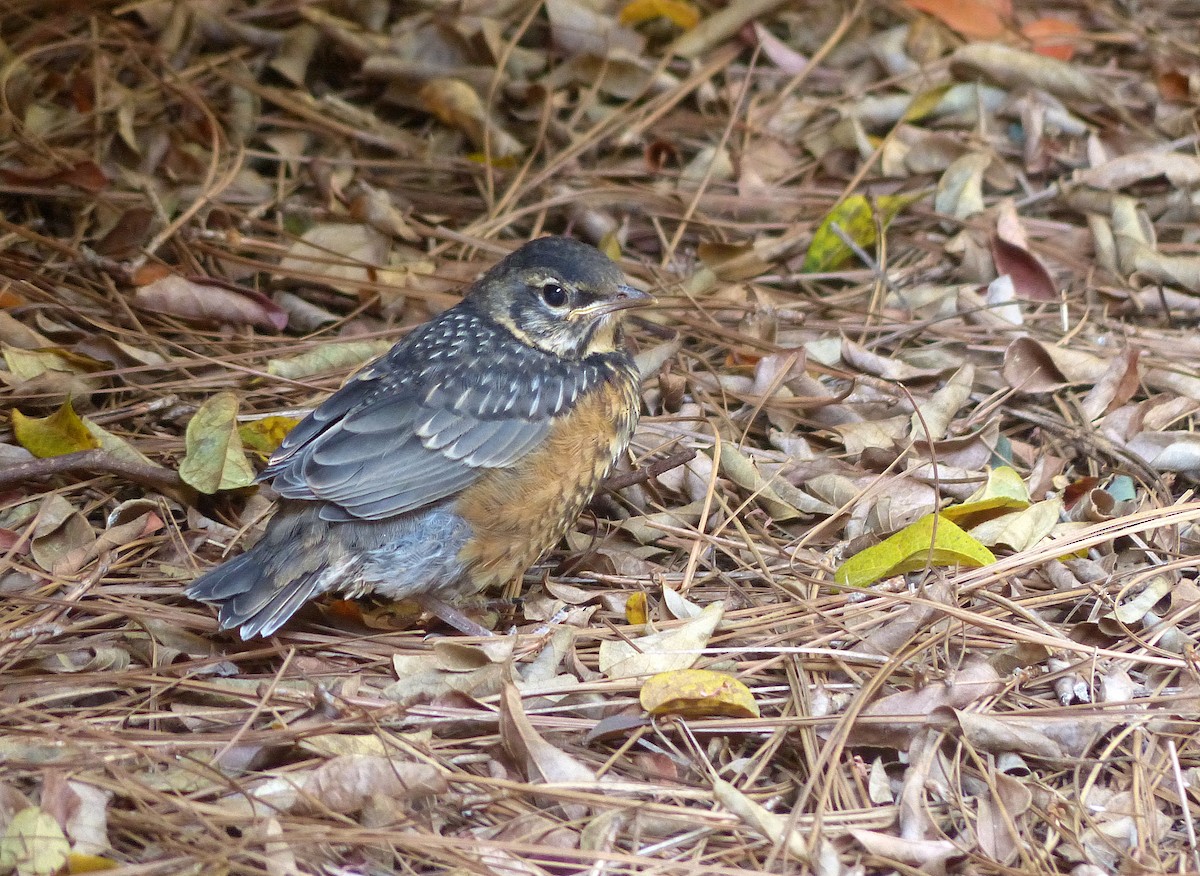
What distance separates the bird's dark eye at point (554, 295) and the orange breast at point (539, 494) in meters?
0.36

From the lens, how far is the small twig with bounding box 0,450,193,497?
4125mm

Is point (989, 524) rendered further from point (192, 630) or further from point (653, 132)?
point (653, 132)

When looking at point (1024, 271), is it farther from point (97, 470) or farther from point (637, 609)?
point (97, 470)

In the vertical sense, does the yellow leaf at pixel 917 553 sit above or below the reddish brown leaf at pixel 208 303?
below

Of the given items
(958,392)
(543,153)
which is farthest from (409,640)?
(543,153)

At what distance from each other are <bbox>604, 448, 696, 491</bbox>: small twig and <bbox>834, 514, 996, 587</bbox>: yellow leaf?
69 centimetres

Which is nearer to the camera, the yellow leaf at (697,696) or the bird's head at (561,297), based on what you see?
the yellow leaf at (697,696)

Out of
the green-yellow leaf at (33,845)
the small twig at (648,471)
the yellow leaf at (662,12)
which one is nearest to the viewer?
the green-yellow leaf at (33,845)

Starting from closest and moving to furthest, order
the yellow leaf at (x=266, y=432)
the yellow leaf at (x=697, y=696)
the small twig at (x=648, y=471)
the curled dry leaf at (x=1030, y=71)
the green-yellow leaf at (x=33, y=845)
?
the green-yellow leaf at (x=33, y=845) → the yellow leaf at (x=697, y=696) → the small twig at (x=648, y=471) → the yellow leaf at (x=266, y=432) → the curled dry leaf at (x=1030, y=71)

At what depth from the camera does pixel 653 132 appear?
6.41 metres

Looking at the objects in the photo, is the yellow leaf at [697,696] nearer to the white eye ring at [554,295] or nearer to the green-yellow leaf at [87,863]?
the green-yellow leaf at [87,863]

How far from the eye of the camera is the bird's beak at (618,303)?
4430 mm

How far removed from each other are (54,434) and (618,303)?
6.44 ft

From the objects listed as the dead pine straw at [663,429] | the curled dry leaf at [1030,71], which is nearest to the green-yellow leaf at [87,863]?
the dead pine straw at [663,429]
